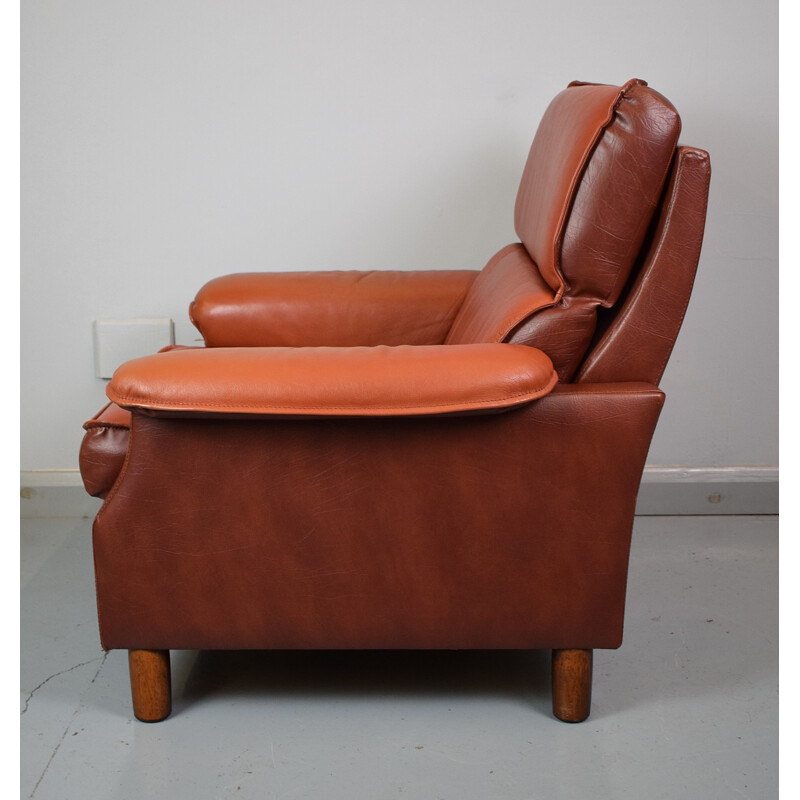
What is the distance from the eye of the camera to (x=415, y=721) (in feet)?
5.06

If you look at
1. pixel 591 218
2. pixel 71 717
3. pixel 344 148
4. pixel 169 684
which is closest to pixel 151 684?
pixel 169 684

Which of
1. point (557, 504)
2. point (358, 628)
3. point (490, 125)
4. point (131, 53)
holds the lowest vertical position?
point (358, 628)

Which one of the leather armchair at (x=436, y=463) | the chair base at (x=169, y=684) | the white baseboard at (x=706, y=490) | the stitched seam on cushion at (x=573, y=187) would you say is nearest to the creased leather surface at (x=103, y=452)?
the leather armchair at (x=436, y=463)

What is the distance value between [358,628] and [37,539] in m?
1.17

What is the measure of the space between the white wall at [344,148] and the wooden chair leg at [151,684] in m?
1.05

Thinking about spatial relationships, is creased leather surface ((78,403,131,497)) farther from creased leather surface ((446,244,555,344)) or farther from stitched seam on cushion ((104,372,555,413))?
creased leather surface ((446,244,555,344))

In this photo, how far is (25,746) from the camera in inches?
58.7

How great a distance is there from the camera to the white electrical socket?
2.37 m

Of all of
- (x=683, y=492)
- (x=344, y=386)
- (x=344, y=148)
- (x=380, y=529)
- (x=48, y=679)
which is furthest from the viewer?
(x=683, y=492)

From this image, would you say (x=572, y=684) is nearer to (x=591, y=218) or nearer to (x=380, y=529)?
(x=380, y=529)

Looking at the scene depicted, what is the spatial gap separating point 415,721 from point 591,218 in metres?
0.84

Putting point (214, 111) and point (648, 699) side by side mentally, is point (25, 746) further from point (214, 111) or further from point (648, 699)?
point (214, 111)

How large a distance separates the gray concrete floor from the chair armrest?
64 cm

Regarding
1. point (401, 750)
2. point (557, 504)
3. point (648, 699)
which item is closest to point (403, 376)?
point (557, 504)
